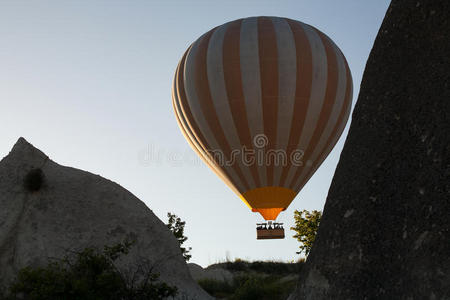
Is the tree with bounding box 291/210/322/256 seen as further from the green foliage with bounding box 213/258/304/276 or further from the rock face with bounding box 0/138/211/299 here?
the rock face with bounding box 0/138/211/299

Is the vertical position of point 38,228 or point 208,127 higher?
point 208,127

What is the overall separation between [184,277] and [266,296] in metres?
3.30

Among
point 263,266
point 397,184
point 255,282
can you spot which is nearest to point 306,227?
point 263,266

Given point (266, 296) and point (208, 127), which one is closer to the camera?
point (266, 296)

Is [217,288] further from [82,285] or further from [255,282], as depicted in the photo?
[82,285]

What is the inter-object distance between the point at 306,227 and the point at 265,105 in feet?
50.6

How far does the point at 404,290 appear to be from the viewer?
4.07 meters

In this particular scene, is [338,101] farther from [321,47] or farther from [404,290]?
[404,290]

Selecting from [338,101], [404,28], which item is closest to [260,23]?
[338,101]

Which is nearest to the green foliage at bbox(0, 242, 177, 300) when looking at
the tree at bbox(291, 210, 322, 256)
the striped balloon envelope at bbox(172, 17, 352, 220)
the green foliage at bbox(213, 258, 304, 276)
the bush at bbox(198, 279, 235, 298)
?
the bush at bbox(198, 279, 235, 298)

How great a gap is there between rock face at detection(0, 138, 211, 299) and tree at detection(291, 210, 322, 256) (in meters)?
24.1

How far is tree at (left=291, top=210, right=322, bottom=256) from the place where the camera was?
124ft

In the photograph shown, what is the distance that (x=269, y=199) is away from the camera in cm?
2758

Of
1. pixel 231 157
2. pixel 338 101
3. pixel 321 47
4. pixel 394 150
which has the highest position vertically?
pixel 321 47
